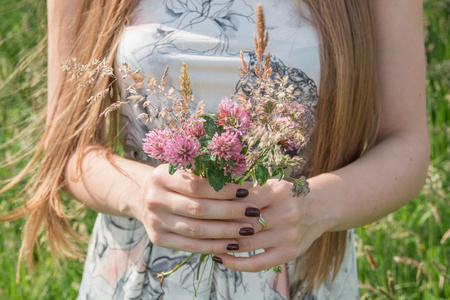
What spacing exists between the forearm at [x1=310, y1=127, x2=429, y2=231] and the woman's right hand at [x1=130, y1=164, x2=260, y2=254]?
0.64 feet

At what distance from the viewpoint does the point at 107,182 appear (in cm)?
124

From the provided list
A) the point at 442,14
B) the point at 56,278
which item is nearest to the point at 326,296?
the point at 56,278

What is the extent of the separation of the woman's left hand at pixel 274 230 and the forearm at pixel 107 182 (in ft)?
0.79

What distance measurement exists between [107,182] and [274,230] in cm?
41

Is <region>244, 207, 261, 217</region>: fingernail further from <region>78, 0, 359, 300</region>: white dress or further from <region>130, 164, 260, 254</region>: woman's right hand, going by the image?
<region>78, 0, 359, 300</region>: white dress

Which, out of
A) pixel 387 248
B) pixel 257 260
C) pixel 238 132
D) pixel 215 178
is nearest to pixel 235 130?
pixel 238 132

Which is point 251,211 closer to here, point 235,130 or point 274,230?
point 274,230

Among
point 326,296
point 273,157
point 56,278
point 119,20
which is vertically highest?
point 119,20

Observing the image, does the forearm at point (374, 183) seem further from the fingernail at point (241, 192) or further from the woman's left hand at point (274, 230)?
the fingernail at point (241, 192)

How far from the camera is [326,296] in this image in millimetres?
1408

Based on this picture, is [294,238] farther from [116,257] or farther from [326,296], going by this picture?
[116,257]

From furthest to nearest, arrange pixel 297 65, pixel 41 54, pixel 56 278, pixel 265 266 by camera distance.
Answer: pixel 56 278 → pixel 41 54 → pixel 297 65 → pixel 265 266

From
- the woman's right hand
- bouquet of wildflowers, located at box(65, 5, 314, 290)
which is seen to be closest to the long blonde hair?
the woman's right hand

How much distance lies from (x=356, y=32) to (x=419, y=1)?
18 cm
